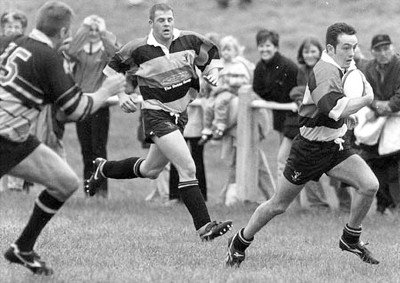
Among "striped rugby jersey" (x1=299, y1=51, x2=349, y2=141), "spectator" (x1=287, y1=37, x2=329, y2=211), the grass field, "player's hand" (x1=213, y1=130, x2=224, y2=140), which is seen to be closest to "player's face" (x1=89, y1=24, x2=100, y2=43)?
"player's hand" (x1=213, y1=130, x2=224, y2=140)

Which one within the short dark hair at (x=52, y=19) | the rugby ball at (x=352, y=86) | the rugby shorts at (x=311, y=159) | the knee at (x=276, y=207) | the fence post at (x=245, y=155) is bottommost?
the fence post at (x=245, y=155)

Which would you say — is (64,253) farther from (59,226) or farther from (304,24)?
(304,24)

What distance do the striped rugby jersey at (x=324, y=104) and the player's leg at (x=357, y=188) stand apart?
10.1 inches

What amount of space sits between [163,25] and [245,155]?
4.22 metres

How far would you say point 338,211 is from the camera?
43.2ft

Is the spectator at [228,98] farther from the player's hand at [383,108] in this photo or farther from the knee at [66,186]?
the knee at [66,186]

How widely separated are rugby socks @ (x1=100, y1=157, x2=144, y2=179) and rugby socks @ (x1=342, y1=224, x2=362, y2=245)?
7.38ft

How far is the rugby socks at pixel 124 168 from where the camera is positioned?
10609 millimetres

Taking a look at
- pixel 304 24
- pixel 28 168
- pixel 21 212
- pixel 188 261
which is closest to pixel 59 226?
Result: pixel 21 212

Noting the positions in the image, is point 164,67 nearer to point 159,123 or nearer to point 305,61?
point 159,123

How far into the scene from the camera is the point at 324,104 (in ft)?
27.5

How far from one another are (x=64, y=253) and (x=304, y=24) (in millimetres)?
17977

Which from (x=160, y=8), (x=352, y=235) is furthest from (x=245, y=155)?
(x=352, y=235)

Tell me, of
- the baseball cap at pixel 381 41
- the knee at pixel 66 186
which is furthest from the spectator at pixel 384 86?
the knee at pixel 66 186
